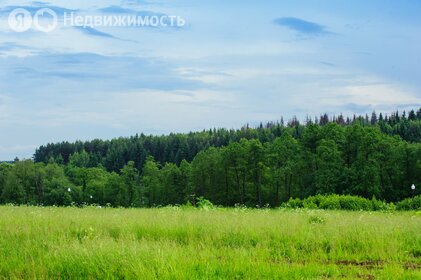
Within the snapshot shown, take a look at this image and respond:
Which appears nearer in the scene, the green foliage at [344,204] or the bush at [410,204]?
the green foliage at [344,204]

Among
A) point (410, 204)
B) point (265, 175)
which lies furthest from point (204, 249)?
point (265, 175)

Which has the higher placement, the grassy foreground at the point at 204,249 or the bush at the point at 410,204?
the grassy foreground at the point at 204,249

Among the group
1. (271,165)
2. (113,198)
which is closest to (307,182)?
(271,165)

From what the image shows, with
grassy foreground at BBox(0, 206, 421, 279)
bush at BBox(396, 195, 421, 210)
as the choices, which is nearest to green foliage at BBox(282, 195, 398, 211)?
bush at BBox(396, 195, 421, 210)

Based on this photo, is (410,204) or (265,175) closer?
(410,204)

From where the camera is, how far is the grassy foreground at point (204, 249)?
11211 mm

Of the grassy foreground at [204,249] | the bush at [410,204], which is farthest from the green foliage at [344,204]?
the grassy foreground at [204,249]

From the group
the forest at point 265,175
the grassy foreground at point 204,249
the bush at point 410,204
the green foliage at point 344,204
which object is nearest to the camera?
the grassy foreground at point 204,249

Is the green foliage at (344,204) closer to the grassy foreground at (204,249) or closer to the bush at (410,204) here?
the bush at (410,204)

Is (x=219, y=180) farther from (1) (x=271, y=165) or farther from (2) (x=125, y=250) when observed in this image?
(2) (x=125, y=250)

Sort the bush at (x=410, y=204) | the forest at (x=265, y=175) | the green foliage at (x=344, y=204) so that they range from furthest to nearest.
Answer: the forest at (x=265, y=175), the bush at (x=410, y=204), the green foliage at (x=344, y=204)

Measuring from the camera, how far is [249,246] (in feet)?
46.6

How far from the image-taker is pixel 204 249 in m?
13.4

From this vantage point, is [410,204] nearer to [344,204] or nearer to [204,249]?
[344,204]
